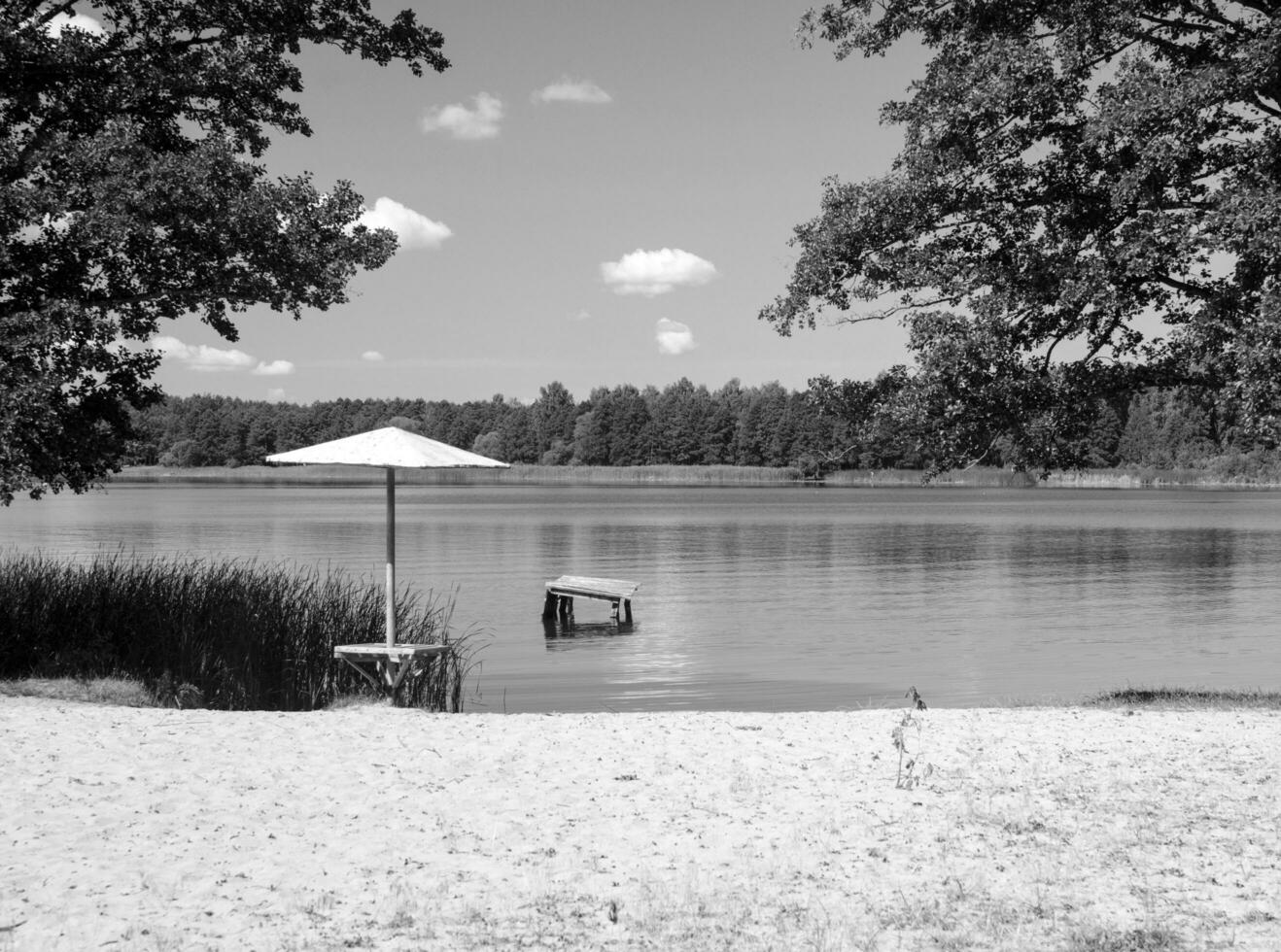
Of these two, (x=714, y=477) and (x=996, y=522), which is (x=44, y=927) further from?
(x=714, y=477)

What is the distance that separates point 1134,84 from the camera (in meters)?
12.8

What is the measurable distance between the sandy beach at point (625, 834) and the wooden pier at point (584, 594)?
13581 mm

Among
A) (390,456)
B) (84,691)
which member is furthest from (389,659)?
(84,691)

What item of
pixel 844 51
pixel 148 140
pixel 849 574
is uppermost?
pixel 844 51

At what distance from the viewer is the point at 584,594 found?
25.7 m

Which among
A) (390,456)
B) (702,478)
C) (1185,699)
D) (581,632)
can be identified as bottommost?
(581,632)

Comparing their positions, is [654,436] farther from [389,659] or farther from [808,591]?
[389,659]

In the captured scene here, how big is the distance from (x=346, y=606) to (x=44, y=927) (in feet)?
39.1

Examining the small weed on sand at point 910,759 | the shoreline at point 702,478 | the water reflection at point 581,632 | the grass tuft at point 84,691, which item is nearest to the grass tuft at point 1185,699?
the small weed on sand at point 910,759

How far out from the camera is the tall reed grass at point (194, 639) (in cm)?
1431

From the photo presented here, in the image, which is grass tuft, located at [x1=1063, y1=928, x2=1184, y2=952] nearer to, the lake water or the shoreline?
the lake water

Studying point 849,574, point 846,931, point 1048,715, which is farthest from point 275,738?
point 849,574

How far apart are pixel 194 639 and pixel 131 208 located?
5.25 m

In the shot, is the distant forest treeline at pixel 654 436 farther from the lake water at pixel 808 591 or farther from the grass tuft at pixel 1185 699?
the grass tuft at pixel 1185 699
